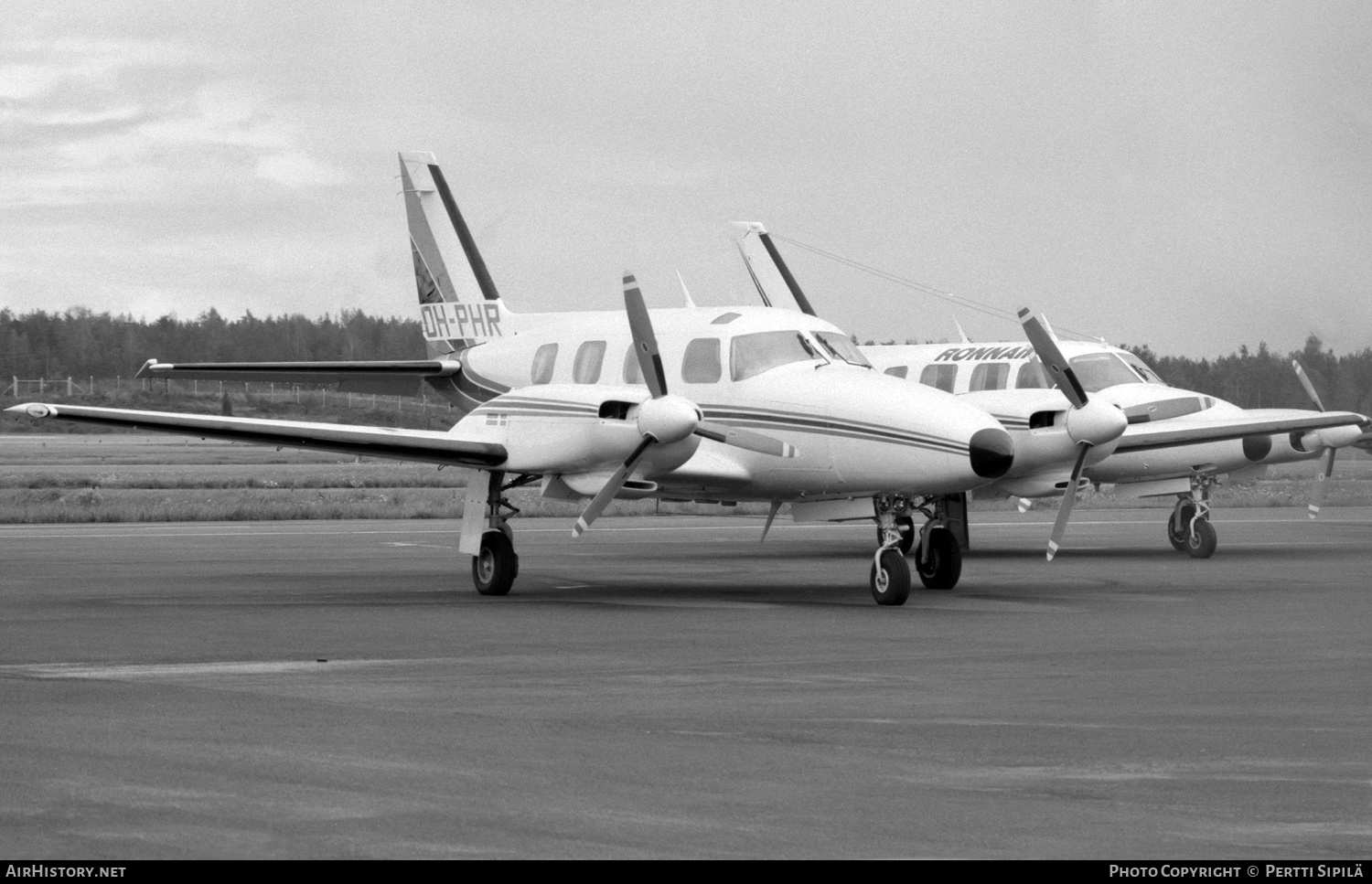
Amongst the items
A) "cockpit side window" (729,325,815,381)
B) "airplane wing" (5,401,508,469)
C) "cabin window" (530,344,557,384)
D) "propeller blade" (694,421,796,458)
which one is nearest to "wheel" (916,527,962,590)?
"propeller blade" (694,421,796,458)

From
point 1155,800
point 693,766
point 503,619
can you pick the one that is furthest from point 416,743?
point 503,619

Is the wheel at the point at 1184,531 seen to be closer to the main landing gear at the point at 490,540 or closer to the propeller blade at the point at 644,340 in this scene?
the propeller blade at the point at 644,340

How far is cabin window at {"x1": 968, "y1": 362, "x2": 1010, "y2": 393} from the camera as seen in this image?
24812 millimetres

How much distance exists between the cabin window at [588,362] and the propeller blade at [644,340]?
2050mm

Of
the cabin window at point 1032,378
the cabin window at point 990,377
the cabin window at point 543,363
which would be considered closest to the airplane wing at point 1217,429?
the cabin window at point 1032,378

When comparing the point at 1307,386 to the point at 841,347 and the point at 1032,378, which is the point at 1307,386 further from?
the point at 841,347

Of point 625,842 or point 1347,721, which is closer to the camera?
point 625,842

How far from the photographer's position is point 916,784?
25.0ft

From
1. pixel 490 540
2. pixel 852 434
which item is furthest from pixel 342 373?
pixel 852 434

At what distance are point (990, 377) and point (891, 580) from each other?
8.98 metres

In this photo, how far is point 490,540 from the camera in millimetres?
18516
